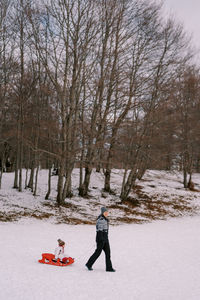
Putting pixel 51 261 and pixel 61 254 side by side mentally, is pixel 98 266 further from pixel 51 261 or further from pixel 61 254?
pixel 51 261

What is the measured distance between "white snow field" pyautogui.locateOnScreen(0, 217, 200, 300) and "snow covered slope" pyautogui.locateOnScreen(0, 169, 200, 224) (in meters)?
1.85

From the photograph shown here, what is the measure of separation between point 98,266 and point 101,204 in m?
12.8

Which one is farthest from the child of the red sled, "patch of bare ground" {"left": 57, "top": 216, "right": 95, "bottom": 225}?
"patch of bare ground" {"left": 57, "top": 216, "right": 95, "bottom": 225}

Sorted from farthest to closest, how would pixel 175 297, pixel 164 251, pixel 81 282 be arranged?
pixel 164 251, pixel 81 282, pixel 175 297

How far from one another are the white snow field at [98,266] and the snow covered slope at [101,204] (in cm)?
185

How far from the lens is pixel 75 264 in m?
8.62

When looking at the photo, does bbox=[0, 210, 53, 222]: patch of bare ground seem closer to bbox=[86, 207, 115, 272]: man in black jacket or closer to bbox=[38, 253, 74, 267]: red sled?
bbox=[38, 253, 74, 267]: red sled

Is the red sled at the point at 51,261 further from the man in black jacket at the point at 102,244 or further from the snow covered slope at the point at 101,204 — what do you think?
the snow covered slope at the point at 101,204

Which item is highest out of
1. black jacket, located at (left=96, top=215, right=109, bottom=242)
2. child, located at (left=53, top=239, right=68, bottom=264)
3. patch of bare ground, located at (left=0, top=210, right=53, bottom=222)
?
black jacket, located at (left=96, top=215, right=109, bottom=242)

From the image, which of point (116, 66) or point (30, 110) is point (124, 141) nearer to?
point (116, 66)

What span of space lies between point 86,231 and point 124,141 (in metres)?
10.3

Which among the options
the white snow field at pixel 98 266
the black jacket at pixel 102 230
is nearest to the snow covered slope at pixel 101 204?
the white snow field at pixel 98 266

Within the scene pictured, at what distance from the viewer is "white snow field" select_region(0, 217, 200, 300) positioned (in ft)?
20.5

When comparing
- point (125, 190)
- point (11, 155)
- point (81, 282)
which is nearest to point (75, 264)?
point (81, 282)
